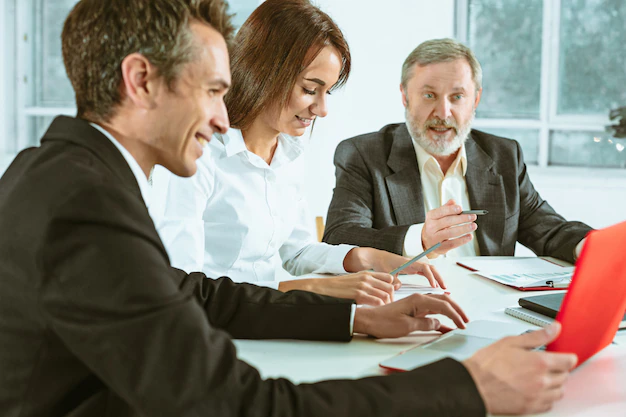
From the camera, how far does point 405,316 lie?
134 cm

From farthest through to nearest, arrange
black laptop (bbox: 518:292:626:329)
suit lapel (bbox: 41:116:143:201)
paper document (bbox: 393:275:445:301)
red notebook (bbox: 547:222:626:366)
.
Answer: paper document (bbox: 393:275:445:301)
black laptop (bbox: 518:292:626:329)
red notebook (bbox: 547:222:626:366)
suit lapel (bbox: 41:116:143:201)

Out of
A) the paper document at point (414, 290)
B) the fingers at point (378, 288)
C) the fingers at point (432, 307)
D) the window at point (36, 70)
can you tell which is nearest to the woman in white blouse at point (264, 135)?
the paper document at point (414, 290)

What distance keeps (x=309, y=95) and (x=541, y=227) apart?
116cm

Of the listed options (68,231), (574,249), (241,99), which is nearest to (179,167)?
(68,231)

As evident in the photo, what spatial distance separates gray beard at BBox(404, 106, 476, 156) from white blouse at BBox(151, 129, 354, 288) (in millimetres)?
690

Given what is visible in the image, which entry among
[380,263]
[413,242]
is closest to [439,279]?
[380,263]

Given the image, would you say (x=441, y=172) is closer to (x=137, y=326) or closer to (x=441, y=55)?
(x=441, y=55)

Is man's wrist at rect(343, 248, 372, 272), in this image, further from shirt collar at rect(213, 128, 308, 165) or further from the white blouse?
shirt collar at rect(213, 128, 308, 165)

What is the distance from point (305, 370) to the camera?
1.17 metres

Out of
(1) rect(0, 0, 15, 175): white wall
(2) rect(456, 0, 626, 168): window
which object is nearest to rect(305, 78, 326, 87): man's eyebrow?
(2) rect(456, 0, 626, 168): window

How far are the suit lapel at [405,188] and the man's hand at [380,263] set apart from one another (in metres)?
0.63

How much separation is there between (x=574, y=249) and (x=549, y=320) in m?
0.86

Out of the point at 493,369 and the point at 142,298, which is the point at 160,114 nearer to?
the point at 142,298

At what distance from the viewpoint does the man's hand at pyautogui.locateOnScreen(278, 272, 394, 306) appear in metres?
1.52
